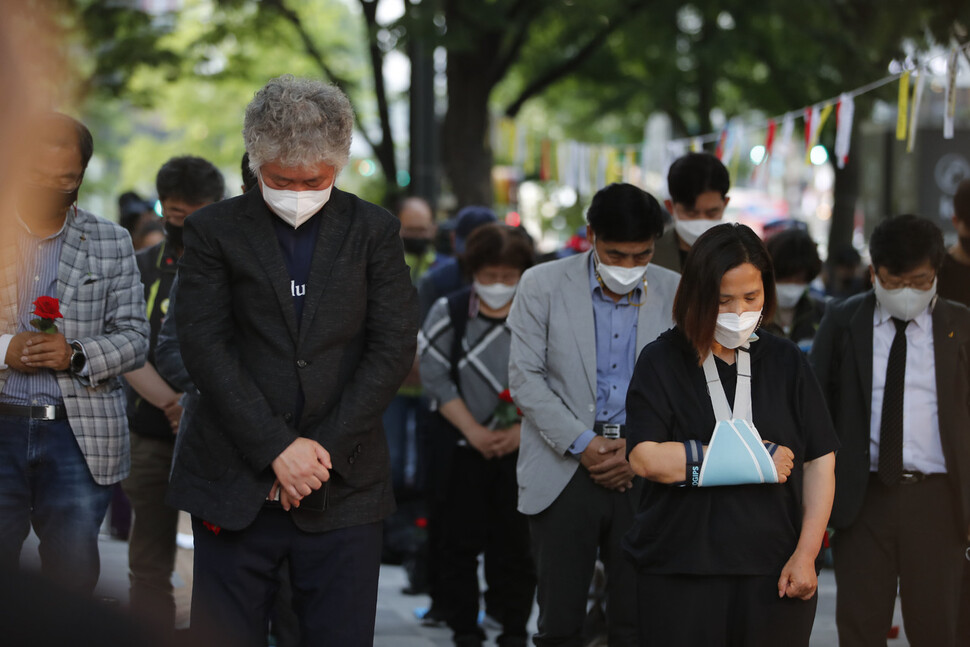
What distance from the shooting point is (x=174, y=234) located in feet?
19.2

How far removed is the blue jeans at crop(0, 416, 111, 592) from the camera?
4.49m

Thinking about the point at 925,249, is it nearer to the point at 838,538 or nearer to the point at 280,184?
the point at 838,538

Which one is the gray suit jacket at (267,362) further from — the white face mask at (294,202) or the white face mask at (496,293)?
the white face mask at (496,293)

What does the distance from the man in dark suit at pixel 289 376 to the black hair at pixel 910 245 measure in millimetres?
2307

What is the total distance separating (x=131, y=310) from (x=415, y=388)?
4.20m

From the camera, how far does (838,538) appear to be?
537 cm

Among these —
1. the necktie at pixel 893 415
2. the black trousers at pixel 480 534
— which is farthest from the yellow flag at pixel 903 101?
the black trousers at pixel 480 534

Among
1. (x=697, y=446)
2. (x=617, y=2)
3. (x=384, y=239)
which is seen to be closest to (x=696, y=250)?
(x=697, y=446)

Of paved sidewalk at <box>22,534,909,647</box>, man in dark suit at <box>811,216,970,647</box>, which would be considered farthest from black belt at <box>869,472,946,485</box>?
paved sidewalk at <box>22,534,909,647</box>

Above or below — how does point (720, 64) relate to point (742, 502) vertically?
above

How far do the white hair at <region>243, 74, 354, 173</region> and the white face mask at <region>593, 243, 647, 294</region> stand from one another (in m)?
1.63

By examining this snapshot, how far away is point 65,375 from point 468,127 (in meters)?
13.2

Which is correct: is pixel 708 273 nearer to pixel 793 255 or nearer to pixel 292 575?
pixel 292 575

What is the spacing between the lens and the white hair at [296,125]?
3.64 metres
